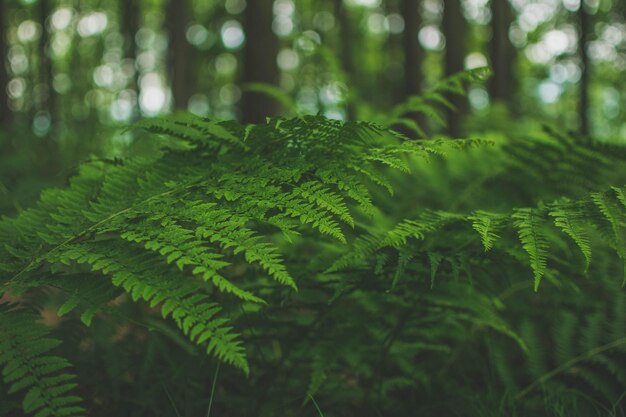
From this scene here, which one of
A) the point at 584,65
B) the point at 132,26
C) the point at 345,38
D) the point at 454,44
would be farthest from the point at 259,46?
the point at 345,38

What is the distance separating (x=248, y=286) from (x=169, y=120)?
0.63 metres

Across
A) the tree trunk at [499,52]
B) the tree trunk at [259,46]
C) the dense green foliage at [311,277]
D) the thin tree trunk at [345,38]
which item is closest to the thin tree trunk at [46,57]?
the thin tree trunk at [345,38]

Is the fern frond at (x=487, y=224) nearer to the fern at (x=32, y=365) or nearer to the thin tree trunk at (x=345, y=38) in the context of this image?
the fern at (x=32, y=365)

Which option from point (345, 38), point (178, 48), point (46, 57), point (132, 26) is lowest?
point (178, 48)

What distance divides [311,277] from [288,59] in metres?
22.1

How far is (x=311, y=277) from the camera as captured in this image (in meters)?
1.74

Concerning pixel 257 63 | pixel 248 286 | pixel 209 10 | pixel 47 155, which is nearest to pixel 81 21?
pixel 209 10

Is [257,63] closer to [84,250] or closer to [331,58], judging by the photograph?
[331,58]

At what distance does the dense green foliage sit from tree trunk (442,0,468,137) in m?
5.52

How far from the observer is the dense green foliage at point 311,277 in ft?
4.07

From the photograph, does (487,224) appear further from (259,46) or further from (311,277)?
(259,46)

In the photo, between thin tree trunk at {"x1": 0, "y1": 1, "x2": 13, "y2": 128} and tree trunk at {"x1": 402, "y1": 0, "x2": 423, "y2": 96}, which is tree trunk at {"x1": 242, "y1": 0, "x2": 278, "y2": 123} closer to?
tree trunk at {"x1": 402, "y1": 0, "x2": 423, "y2": 96}

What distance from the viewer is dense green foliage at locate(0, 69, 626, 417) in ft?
4.07

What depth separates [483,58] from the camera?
1864cm
